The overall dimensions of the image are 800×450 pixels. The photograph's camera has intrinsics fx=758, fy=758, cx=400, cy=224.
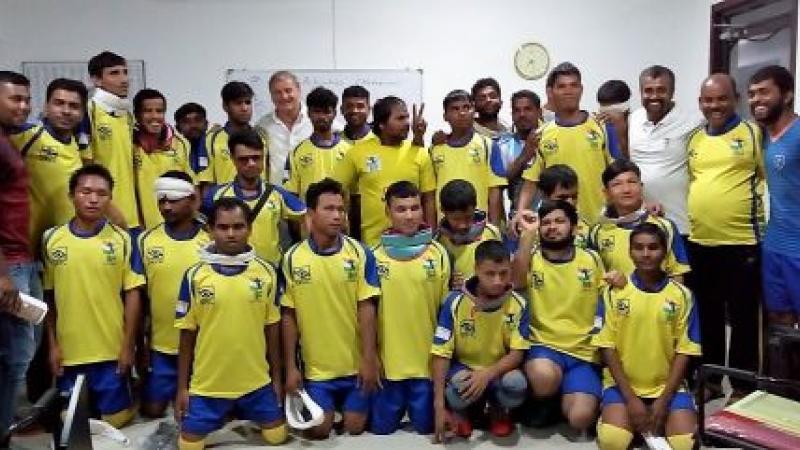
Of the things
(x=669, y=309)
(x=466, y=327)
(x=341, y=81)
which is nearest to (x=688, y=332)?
(x=669, y=309)

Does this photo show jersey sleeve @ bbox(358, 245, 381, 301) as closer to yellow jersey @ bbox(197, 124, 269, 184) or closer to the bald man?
yellow jersey @ bbox(197, 124, 269, 184)

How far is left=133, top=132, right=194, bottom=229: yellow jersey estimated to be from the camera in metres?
3.50

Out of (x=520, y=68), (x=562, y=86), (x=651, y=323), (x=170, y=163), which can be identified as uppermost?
(x=520, y=68)

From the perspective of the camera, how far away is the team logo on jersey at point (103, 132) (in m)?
3.33

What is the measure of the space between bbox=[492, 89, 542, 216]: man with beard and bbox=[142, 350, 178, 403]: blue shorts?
166cm

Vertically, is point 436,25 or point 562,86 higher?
point 436,25

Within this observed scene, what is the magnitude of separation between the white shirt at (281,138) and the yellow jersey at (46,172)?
97 cm

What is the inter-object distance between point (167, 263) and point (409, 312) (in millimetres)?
997

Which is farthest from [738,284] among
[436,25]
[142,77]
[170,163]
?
[142,77]

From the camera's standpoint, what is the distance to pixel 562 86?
338cm

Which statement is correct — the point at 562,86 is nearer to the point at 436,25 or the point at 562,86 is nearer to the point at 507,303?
the point at 507,303

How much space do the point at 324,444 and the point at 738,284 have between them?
1817 millimetres

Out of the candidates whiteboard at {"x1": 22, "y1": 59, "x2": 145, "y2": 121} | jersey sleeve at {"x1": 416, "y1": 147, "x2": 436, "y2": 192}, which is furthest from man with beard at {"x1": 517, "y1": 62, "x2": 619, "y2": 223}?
whiteboard at {"x1": 22, "y1": 59, "x2": 145, "y2": 121}

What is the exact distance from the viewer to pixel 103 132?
10.9 feet
